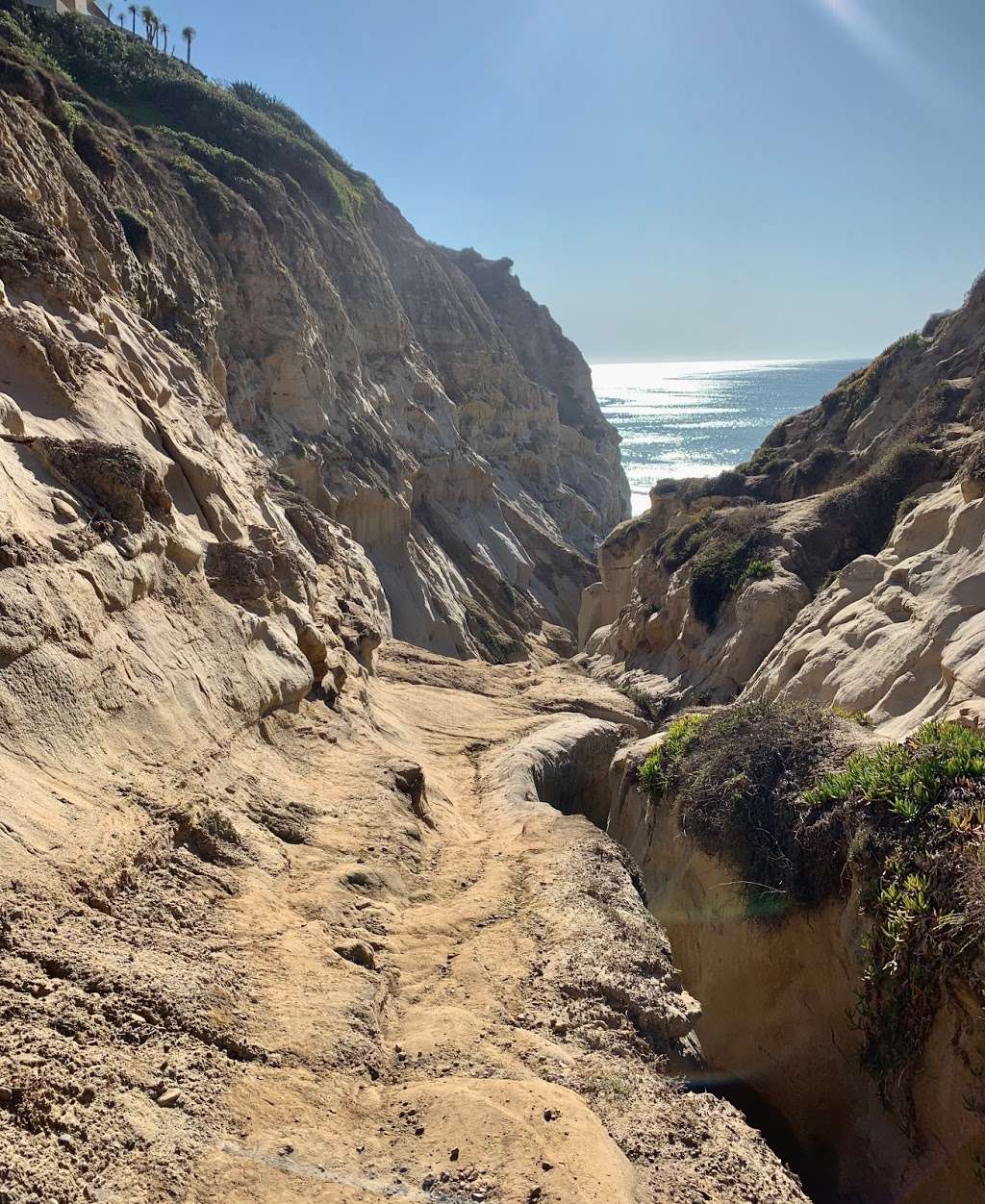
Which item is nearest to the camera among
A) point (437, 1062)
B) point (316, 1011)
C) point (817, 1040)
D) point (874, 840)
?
point (437, 1062)

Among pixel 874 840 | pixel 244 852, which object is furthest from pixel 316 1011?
pixel 874 840

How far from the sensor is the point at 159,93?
140 feet

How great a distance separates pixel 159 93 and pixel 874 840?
163 ft

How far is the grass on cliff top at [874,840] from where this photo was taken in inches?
263

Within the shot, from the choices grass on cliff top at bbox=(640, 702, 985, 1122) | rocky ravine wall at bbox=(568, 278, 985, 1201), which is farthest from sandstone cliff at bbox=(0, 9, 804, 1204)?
grass on cliff top at bbox=(640, 702, 985, 1122)

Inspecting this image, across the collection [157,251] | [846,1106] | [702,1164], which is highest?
[157,251]

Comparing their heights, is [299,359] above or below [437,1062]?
above

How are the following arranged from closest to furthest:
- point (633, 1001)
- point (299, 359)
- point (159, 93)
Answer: point (633, 1001) < point (299, 359) < point (159, 93)

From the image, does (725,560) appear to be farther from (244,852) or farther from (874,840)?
(244,852)

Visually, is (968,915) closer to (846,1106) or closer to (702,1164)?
(846,1106)

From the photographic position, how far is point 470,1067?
6.05m

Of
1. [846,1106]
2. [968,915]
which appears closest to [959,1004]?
[968,915]

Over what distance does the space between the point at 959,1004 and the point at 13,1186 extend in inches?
251

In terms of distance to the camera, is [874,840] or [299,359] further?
[299,359]
